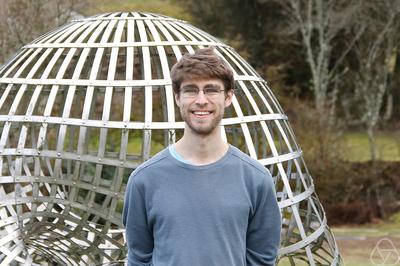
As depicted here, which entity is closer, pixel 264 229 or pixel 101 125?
pixel 264 229

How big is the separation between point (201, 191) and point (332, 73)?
88.6 ft

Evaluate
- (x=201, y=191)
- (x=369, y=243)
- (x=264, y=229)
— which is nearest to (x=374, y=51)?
(x=369, y=243)

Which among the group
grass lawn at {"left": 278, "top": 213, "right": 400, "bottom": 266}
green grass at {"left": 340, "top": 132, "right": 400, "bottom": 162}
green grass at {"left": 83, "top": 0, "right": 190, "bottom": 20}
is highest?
green grass at {"left": 83, "top": 0, "right": 190, "bottom": 20}

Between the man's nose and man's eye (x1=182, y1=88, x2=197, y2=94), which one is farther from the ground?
man's eye (x1=182, y1=88, x2=197, y2=94)

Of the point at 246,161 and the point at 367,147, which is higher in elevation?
the point at 246,161

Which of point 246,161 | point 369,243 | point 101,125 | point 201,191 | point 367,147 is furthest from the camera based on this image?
point 367,147

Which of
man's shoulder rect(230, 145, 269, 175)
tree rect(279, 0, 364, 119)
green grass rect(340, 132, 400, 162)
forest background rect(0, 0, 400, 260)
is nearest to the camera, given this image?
man's shoulder rect(230, 145, 269, 175)

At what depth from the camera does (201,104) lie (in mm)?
3717

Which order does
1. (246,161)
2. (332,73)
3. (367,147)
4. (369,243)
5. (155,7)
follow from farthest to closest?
(155,7)
(332,73)
(367,147)
(369,243)
(246,161)

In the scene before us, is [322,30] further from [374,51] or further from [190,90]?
[190,90]

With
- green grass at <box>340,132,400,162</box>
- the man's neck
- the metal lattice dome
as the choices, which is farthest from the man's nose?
green grass at <box>340,132,400,162</box>

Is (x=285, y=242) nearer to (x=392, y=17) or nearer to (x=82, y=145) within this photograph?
(x=82, y=145)

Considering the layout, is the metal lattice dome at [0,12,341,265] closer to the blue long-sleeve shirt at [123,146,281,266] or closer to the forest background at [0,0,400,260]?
the blue long-sleeve shirt at [123,146,281,266]

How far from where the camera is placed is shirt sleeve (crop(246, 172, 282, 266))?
3799 mm
